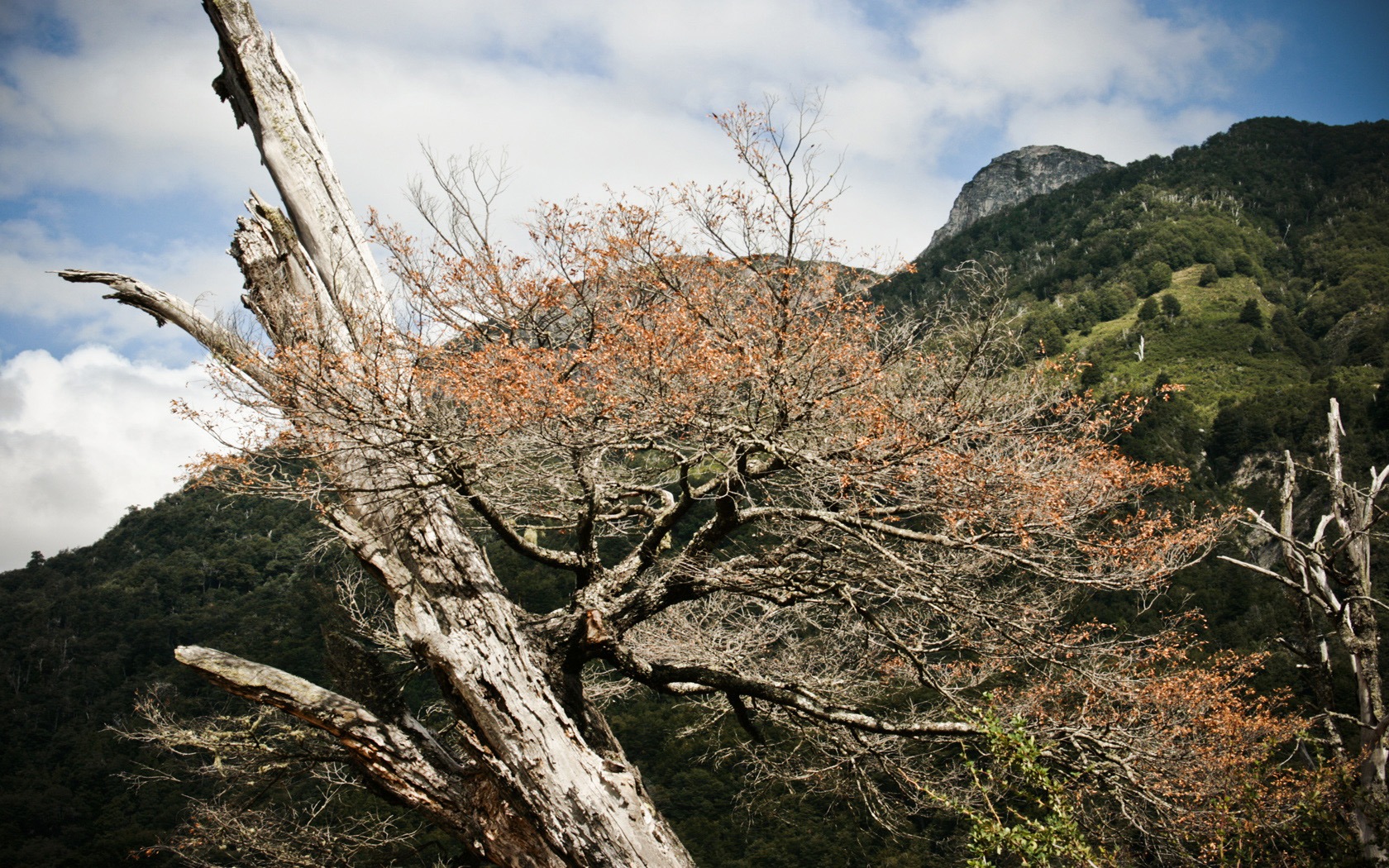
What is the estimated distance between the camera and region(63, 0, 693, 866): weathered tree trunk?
5.19m

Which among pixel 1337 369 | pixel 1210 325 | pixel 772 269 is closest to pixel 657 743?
pixel 772 269

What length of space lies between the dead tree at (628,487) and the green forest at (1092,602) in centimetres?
77

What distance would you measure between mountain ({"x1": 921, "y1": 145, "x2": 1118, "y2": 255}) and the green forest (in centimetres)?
2429

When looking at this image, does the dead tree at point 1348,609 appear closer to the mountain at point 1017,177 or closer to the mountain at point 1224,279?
the mountain at point 1224,279

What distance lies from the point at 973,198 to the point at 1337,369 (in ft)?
267

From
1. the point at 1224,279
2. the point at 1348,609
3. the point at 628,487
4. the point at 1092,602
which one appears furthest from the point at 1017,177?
the point at 628,487

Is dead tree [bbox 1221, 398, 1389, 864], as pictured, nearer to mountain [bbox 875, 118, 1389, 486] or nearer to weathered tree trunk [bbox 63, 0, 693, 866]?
weathered tree trunk [bbox 63, 0, 693, 866]

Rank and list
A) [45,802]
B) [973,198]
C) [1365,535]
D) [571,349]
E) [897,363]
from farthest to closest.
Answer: [973,198]
[45,802]
[1365,535]
[571,349]
[897,363]

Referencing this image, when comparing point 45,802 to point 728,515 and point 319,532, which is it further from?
point 728,515

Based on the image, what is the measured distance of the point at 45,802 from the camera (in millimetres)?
26406

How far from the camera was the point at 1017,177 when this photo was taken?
116m

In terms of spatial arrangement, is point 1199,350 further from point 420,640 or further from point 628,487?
point 420,640

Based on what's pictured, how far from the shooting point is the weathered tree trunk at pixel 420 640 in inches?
204

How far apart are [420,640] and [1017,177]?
129113mm
